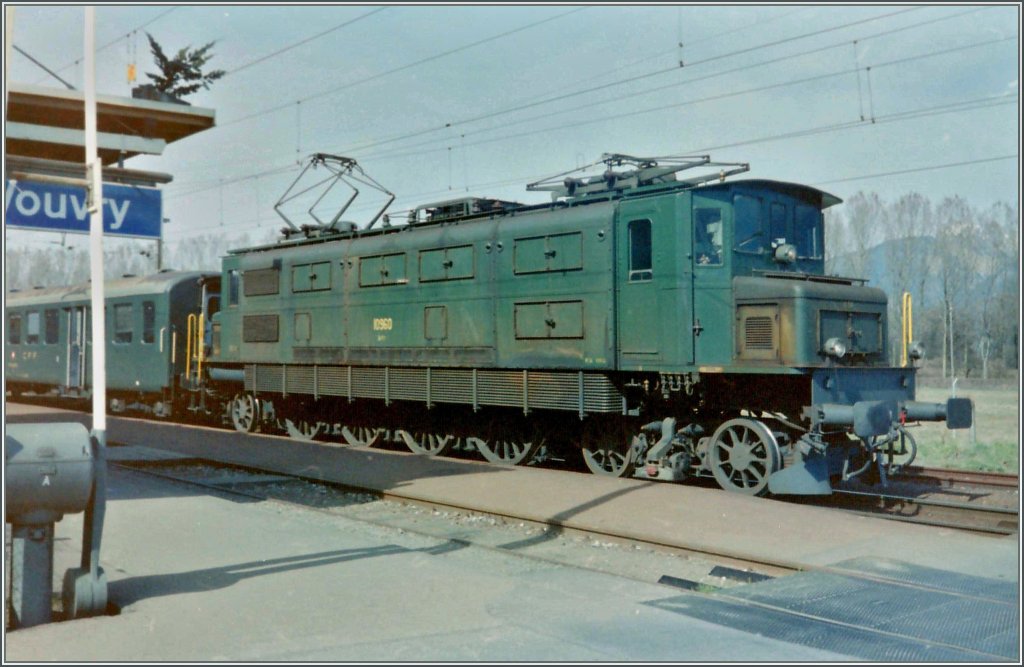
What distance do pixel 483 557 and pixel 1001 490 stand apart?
7.66m

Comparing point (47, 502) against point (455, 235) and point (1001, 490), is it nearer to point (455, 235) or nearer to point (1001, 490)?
point (455, 235)

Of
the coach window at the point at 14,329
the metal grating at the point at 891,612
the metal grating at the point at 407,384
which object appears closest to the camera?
the metal grating at the point at 891,612

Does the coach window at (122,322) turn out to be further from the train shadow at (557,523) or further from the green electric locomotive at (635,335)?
the train shadow at (557,523)

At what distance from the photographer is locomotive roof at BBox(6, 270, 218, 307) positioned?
20.9 metres

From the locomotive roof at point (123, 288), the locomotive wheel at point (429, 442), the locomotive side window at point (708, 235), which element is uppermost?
the locomotive roof at point (123, 288)

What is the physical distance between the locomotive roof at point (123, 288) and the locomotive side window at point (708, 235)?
13.9 m

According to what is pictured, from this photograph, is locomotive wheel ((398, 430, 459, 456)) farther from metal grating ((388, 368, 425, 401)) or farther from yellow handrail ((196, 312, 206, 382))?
yellow handrail ((196, 312, 206, 382))

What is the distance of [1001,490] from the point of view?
1170cm

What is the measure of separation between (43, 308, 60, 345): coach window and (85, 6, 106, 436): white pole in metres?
20.5

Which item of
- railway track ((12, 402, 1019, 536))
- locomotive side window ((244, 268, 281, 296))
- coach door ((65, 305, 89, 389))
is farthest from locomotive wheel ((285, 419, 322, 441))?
coach door ((65, 305, 89, 389))

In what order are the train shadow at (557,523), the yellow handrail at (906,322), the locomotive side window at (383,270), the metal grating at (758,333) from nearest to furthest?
the train shadow at (557,523) → the metal grating at (758,333) → the yellow handrail at (906,322) → the locomotive side window at (383,270)

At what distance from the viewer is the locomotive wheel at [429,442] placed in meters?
15.1

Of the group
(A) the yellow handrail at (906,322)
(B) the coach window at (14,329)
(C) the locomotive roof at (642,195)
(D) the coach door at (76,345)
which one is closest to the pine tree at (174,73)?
(C) the locomotive roof at (642,195)

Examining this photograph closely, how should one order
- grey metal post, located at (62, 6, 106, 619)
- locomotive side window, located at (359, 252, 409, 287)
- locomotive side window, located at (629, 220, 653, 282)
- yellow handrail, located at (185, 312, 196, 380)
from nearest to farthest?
grey metal post, located at (62, 6, 106, 619) → locomotive side window, located at (629, 220, 653, 282) → locomotive side window, located at (359, 252, 409, 287) → yellow handrail, located at (185, 312, 196, 380)
